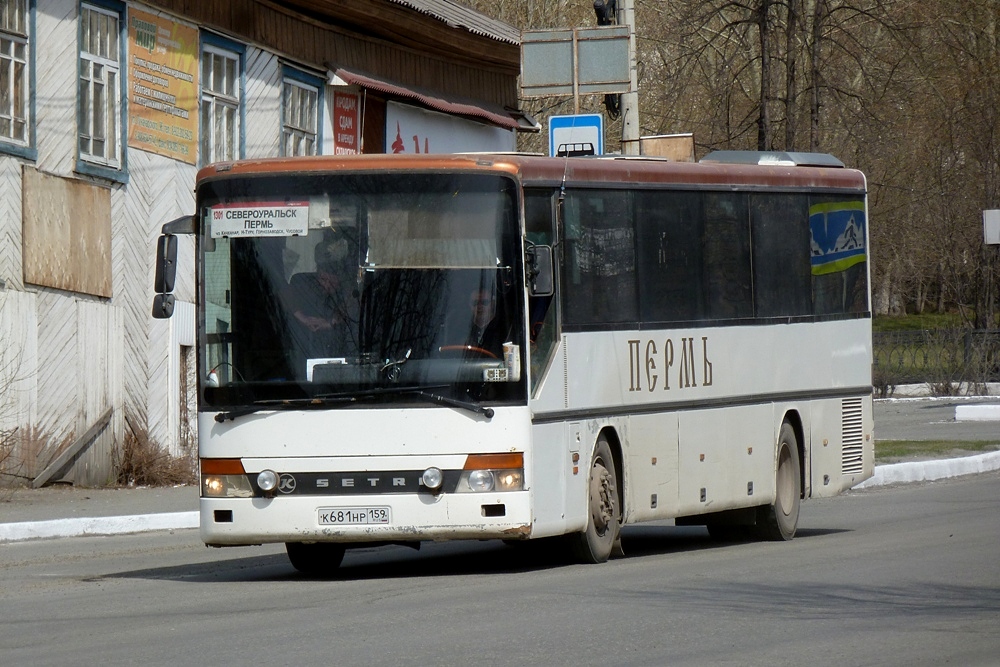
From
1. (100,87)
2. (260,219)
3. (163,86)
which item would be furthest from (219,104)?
(260,219)

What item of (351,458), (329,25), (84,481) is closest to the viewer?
(351,458)

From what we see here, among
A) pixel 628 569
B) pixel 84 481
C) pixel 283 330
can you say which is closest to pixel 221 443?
pixel 283 330

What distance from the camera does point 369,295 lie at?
1156cm

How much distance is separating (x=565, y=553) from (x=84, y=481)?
9.90 metres

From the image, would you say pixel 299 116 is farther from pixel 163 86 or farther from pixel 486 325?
pixel 486 325

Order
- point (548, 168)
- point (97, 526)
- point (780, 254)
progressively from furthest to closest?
point (97, 526) < point (780, 254) < point (548, 168)

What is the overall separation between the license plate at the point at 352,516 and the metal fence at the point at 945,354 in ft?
105

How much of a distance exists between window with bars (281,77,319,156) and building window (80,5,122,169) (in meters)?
4.36

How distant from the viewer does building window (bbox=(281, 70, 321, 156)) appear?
26344mm

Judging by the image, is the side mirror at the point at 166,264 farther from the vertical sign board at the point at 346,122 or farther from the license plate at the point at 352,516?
the vertical sign board at the point at 346,122

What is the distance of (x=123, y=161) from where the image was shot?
22188 millimetres

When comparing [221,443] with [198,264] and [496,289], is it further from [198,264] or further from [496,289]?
[496,289]

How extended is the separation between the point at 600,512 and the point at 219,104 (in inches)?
529

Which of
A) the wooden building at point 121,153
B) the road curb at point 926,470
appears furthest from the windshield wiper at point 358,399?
the road curb at point 926,470
